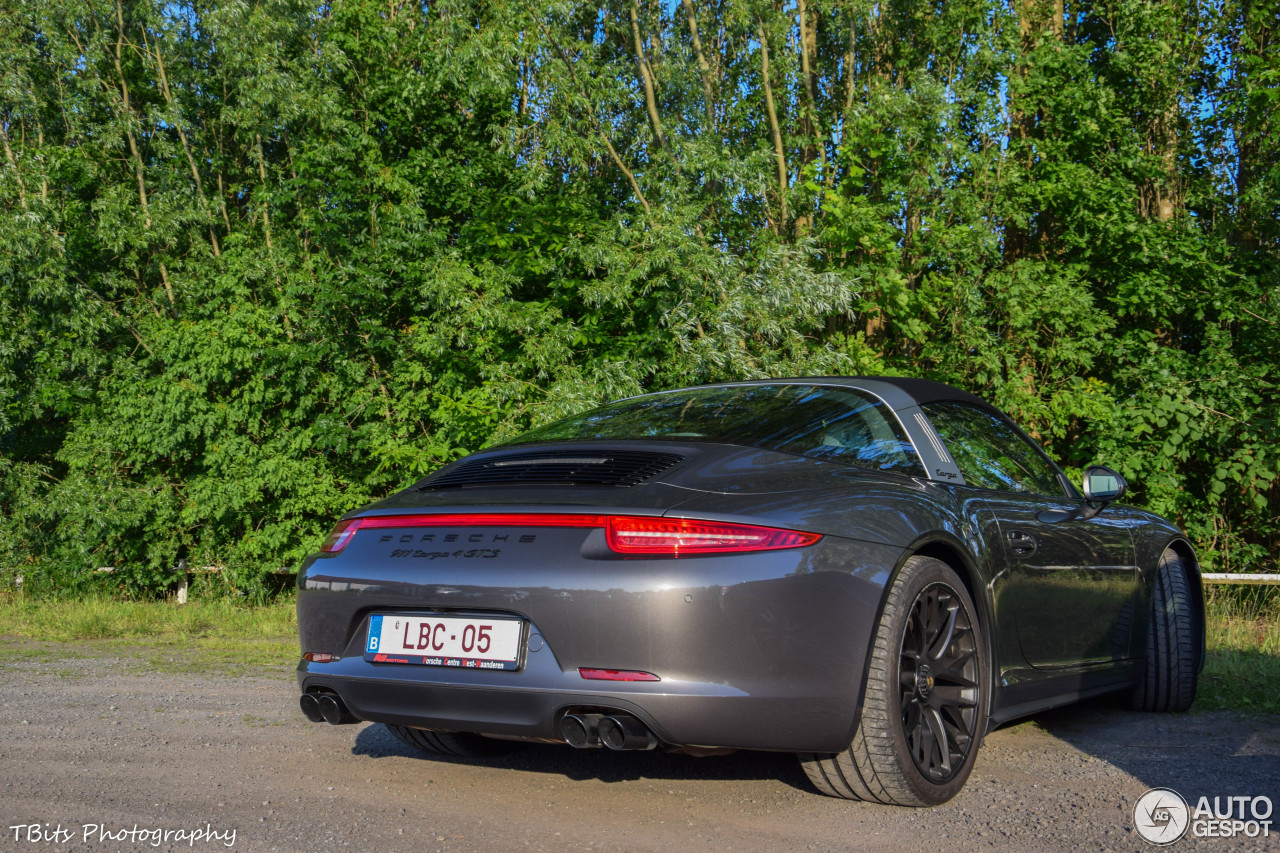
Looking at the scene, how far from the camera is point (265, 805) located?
3.10 m

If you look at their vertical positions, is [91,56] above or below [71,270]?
above

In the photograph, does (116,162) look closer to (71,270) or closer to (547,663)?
(71,270)

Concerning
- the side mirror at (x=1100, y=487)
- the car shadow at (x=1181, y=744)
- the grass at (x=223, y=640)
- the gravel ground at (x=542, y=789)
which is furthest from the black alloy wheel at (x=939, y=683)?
the grass at (x=223, y=640)

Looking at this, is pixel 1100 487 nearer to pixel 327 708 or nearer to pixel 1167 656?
pixel 1167 656

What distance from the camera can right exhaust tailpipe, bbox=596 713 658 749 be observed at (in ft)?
8.74

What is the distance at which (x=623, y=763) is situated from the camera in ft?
12.1

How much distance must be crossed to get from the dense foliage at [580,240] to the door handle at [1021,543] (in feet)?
22.0

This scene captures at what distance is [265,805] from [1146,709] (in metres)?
3.77

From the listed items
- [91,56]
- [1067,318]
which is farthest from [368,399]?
[1067,318]

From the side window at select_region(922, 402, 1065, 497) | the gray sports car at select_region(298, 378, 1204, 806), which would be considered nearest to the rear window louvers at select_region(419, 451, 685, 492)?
the gray sports car at select_region(298, 378, 1204, 806)

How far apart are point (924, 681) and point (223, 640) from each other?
6.19 meters

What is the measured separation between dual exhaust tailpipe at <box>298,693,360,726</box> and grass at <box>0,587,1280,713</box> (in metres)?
3.18

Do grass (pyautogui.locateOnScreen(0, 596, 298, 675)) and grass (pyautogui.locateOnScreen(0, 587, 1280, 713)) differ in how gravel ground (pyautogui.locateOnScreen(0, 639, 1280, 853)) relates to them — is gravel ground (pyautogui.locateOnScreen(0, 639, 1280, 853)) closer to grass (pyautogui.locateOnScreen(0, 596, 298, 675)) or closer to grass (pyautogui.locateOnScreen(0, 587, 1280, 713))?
grass (pyautogui.locateOnScreen(0, 587, 1280, 713))

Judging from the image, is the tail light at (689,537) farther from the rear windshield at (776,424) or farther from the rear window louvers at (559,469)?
the rear windshield at (776,424)
